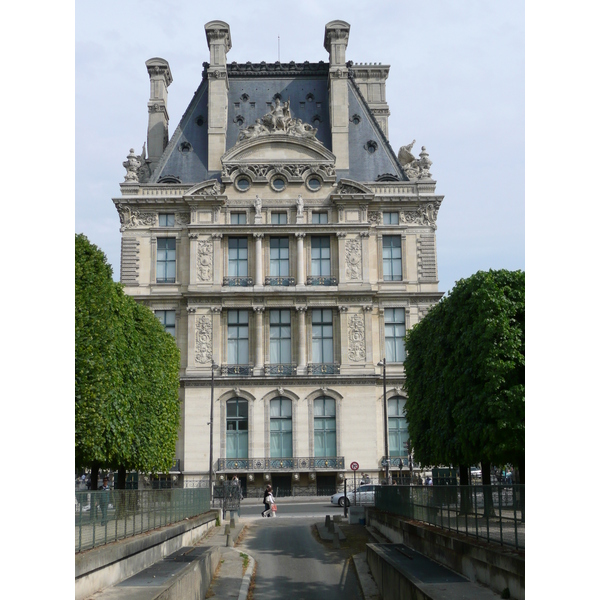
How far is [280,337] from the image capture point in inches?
2018

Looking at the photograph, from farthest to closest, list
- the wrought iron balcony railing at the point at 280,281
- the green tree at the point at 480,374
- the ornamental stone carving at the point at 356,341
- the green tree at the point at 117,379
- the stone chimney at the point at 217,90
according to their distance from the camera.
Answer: the stone chimney at the point at 217,90 → the wrought iron balcony railing at the point at 280,281 → the ornamental stone carving at the point at 356,341 → the green tree at the point at 480,374 → the green tree at the point at 117,379

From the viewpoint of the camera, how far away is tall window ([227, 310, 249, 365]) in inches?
2007

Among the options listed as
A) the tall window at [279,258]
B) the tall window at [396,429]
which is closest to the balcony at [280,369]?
the tall window at [279,258]

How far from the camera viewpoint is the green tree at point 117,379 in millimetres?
19531

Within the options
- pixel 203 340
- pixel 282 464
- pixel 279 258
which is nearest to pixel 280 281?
pixel 279 258

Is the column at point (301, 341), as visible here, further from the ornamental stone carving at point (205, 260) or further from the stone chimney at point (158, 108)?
the stone chimney at point (158, 108)

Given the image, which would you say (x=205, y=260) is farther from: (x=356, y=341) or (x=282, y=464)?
(x=282, y=464)

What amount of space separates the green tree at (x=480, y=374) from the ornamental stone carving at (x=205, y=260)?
984 inches

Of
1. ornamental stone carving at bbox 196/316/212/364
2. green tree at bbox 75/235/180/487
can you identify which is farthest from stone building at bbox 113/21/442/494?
green tree at bbox 75/235/180/487

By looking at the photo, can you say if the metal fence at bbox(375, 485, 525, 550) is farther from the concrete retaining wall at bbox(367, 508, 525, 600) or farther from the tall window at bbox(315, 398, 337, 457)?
the tall window at bbox(315, 398, 337, 457)

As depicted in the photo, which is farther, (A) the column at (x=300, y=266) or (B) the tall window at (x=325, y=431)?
(A) the column at (x=300, y=266)

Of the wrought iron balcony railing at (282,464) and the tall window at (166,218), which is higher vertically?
the tall window at (166,218)
